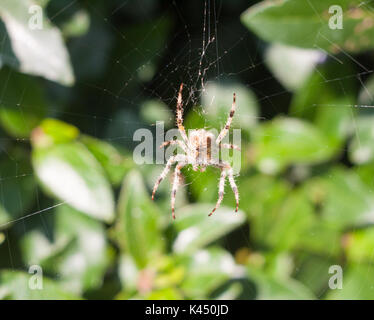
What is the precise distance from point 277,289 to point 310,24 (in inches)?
35.2

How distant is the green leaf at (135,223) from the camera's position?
1.55m

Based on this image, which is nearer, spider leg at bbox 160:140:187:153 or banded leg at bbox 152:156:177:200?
banded leg at bbox 152:156:177:200

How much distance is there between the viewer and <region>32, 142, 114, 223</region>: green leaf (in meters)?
1.51

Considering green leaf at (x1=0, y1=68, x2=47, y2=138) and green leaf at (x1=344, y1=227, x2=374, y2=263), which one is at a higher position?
green leaf at (x1=0, y1=68, x2=47, y2=138)

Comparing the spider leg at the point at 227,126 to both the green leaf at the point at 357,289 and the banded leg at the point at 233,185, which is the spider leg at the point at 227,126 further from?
the green leaf at the point at 357,289

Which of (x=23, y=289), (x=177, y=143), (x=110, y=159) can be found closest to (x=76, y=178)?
(x=110, y=159)

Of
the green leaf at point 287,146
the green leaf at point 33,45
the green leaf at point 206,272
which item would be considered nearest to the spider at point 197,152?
the green leaf at point 287,146

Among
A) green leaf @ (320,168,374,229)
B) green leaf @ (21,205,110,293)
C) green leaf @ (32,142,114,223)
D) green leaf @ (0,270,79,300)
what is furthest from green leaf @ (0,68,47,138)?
green leaf @ (320,168,374,229)

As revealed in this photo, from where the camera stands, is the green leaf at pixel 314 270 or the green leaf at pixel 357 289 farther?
the green leaf at pixel 314 270

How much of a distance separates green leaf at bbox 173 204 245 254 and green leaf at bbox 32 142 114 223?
0.85ft

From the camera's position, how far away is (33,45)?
141cm

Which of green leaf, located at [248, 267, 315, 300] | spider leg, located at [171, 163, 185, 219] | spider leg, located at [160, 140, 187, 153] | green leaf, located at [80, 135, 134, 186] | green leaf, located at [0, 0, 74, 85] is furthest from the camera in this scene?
spider leg, located at [160, 140, 187, 153]

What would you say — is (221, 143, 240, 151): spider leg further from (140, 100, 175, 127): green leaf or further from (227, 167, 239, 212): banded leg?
(140, 100, 175, 127): green leaf

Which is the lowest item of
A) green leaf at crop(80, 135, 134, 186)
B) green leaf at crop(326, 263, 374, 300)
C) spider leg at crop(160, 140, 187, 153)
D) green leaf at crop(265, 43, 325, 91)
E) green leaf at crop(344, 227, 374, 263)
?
green leaf at crop(326, 263, 374, 300)
